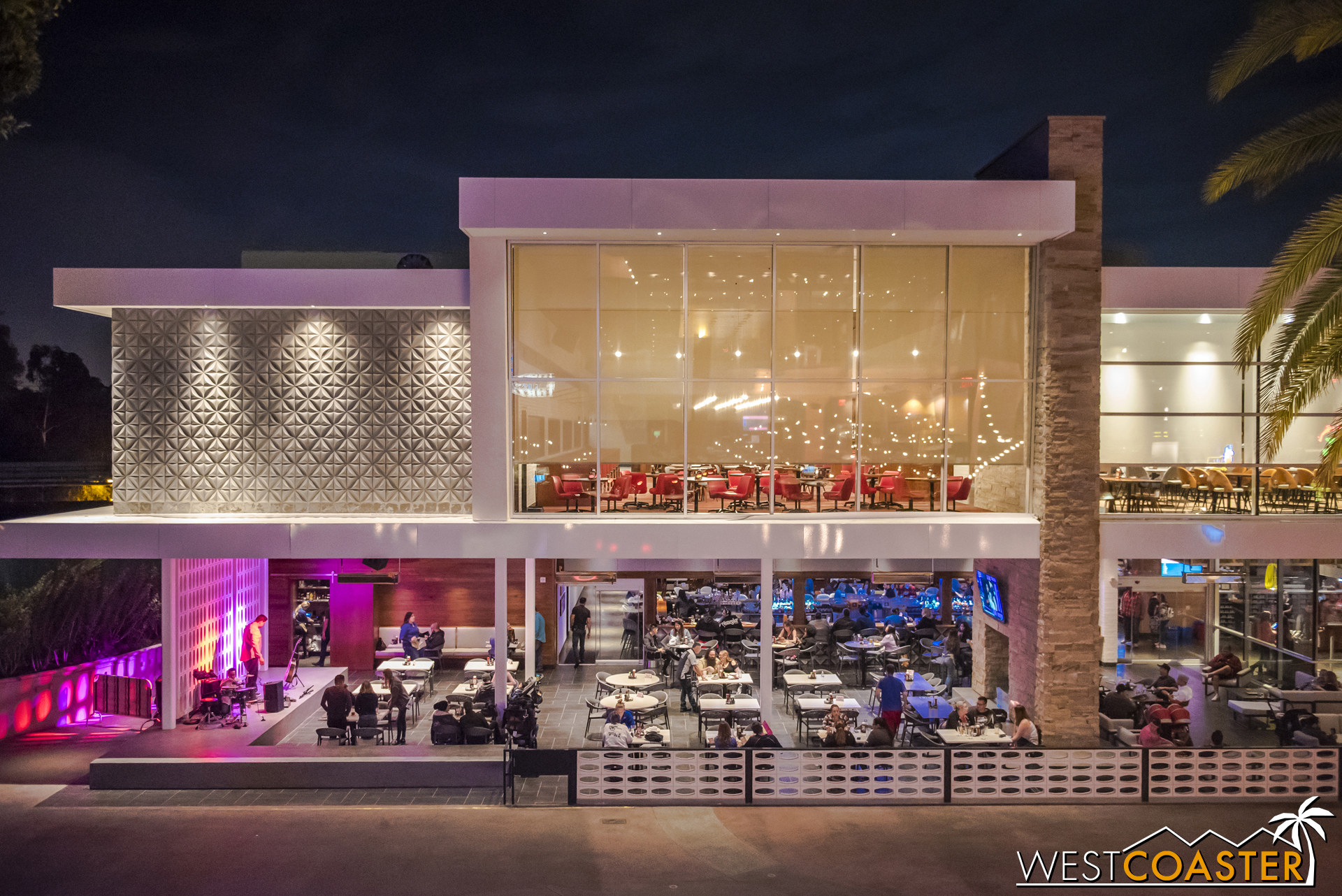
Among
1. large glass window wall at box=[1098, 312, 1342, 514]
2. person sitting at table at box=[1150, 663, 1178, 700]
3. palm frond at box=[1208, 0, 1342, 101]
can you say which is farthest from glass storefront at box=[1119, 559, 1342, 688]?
palm frond at box=[1208, 0, 1342, 101]

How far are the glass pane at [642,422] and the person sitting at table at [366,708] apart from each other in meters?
5.59

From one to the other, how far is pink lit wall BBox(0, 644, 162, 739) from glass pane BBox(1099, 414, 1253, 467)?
58.7ft

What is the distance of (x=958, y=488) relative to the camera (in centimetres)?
1303

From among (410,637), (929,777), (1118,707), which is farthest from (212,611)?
(1118,707)

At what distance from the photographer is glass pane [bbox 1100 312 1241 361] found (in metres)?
13.1

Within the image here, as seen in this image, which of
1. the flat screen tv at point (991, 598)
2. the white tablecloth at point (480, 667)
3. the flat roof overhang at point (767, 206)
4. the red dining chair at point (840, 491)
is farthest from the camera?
the white tablecloth at point (480, 667)

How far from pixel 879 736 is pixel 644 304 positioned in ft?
24.8

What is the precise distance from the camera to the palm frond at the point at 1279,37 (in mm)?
8492

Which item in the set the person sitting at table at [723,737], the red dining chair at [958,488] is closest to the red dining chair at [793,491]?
the red dining chair at [958,488]

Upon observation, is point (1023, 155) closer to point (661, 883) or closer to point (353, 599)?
point (661, 883)

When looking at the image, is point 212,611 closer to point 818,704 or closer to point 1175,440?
point 818,704

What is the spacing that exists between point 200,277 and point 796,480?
Result: 34.6 feet

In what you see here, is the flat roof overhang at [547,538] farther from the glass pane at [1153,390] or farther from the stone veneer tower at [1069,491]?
the glass pane at [1153,390]

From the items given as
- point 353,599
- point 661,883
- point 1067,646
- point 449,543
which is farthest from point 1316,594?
point 353,599
